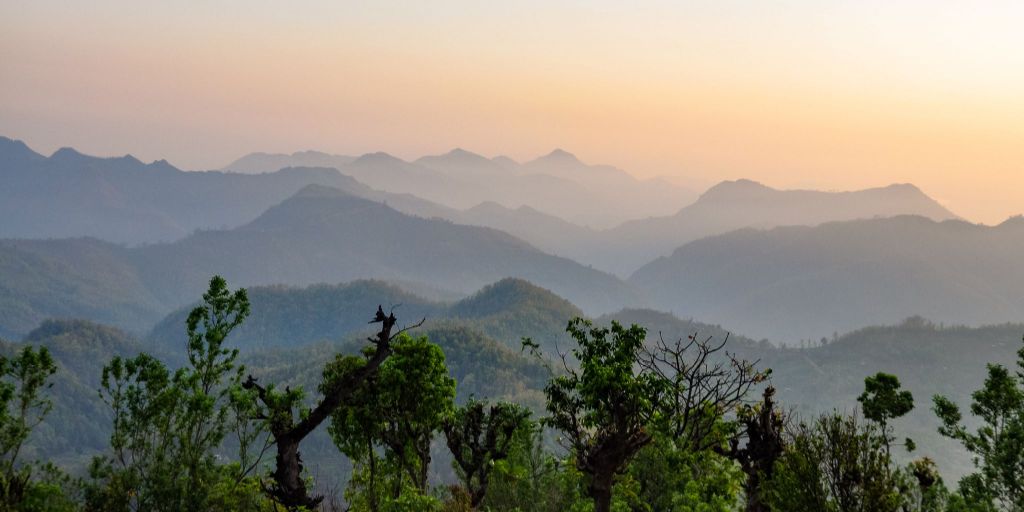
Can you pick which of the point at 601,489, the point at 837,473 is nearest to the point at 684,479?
the point at 601,489

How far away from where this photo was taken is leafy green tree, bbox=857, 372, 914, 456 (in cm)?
3206

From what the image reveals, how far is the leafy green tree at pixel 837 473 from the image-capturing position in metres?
23.8

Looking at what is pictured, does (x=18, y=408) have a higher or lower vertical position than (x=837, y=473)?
higher

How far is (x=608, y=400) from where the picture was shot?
27.0 m

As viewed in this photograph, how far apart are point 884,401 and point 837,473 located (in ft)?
32.8

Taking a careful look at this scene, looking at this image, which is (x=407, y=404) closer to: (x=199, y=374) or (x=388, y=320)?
(x=388, y=320)

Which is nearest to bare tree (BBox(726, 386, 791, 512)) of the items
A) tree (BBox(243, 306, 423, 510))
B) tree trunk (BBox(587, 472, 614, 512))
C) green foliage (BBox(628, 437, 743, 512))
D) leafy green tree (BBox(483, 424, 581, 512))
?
green foliage (BBox(628, 437, 743, 512))

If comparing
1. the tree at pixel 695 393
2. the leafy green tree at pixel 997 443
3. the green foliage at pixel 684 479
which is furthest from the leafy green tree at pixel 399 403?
the leafy green tree at pixel 997 443

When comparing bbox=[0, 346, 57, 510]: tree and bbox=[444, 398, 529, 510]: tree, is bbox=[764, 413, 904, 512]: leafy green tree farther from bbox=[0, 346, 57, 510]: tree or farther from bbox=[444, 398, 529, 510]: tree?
bbox=[0, 346, 57, 510]: tree

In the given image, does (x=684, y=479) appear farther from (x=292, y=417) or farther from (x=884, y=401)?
(x=292, y=417)

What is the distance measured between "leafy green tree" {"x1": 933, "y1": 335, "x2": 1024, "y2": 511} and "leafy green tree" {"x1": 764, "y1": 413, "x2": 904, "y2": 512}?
9.15 metres

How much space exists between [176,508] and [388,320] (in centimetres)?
1220

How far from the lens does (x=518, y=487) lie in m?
A: 44.2

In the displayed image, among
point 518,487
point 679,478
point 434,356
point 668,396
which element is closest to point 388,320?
point 434,356
